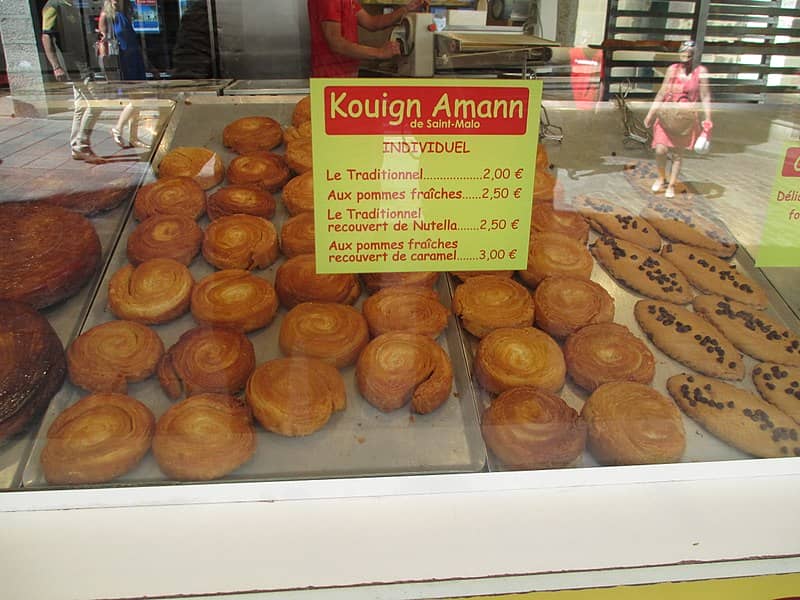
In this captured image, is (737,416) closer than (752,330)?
Yes

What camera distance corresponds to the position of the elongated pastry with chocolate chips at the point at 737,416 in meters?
1.03

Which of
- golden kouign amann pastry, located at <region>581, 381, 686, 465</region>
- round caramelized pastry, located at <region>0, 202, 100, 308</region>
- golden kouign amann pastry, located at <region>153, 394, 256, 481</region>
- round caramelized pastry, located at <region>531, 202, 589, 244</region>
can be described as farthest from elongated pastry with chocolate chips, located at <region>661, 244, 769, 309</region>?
round caramelized pastry, located at <region>0, 202, 100, 308</region>

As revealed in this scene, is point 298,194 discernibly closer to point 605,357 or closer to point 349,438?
point 349,438

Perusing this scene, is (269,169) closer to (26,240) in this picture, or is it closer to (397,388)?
(26,240)

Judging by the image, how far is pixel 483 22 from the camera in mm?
809

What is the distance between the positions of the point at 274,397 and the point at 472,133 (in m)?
0.53

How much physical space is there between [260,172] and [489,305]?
665mm

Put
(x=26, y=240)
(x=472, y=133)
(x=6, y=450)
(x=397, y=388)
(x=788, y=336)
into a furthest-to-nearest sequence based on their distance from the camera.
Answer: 1. (x=788, y=336)
2. (x=26, y=240)
3. (x=397, y=388)
4. (x=6, y=450)
5. (x=472, y=133)

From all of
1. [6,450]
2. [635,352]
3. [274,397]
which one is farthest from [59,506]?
[635,352]

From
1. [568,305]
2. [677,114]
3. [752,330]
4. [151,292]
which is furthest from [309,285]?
[752,330]

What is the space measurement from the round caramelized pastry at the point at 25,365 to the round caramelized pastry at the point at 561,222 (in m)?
0.94

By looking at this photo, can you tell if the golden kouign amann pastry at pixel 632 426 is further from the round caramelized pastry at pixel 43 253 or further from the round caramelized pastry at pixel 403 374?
the round caramelized pastry at pixel 43 253

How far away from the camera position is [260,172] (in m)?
1.52

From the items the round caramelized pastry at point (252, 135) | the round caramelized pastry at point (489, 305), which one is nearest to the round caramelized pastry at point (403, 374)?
the round caramelized pastry at point (489, 305)
